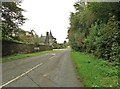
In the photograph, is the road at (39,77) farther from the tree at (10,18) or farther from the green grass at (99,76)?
the tree at (10,18)

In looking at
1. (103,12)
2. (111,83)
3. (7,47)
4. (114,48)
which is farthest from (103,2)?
(7,47)

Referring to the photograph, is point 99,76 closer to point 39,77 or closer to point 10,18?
point 39,77

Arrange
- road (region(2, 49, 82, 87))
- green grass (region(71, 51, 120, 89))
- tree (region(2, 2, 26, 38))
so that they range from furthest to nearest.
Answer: tree (region(2, 2, 26, 38)) < road (region(2, 49, 82, 87)) < green grass (region(71, 51, 120, 89))

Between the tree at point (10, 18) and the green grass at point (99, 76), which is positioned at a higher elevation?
the tree at point (10, 18)

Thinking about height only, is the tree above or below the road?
above

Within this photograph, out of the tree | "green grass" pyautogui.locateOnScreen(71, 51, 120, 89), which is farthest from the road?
the tree

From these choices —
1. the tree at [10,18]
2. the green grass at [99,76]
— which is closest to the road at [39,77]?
the green grass at [99,76]

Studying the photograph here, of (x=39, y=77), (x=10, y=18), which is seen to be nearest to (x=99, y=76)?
(x=39, y=77)

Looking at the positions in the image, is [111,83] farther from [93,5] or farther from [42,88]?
[93,5]

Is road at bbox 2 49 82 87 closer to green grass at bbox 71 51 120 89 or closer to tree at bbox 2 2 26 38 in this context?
green grass at bbox 71 51 120 89

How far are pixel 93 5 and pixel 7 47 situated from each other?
61.6 ft

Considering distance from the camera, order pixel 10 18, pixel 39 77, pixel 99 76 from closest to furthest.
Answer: pixel 99 76
pixel 39 77
pixel 10 18

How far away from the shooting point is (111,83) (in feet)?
37.0

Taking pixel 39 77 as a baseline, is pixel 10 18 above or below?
above
